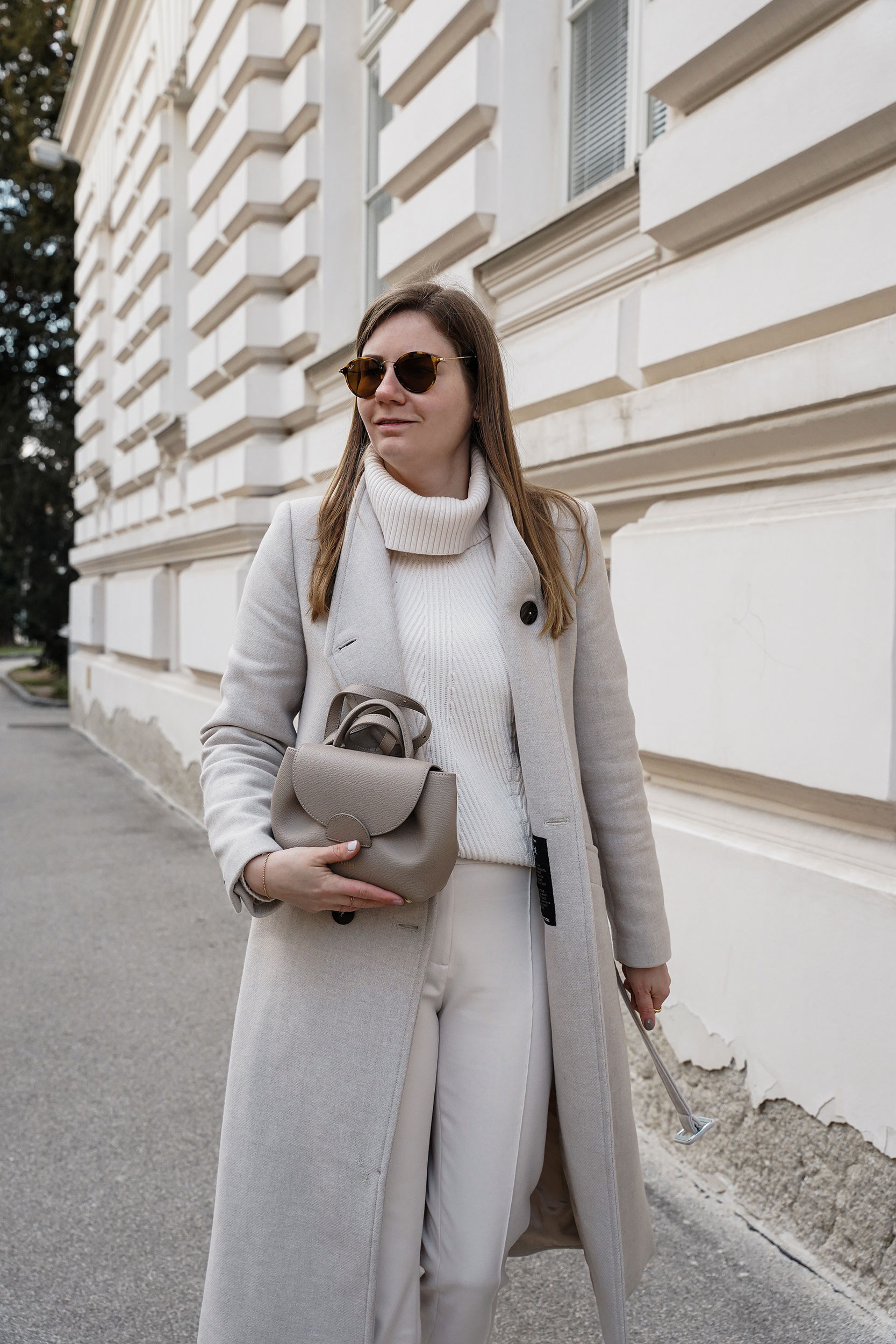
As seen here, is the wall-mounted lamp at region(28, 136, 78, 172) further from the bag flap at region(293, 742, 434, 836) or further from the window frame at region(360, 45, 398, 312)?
the bag flap at region(293, 742, 434, 836)

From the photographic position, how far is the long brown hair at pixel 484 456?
1.85m

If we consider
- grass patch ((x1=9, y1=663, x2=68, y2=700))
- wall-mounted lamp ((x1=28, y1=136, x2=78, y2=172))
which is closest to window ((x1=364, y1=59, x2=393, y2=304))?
wall-mounted lamp ((x1=28, y1=136, x2=78, y2=172))

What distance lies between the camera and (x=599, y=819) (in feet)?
6.43

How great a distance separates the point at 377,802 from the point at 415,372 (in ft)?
2.16

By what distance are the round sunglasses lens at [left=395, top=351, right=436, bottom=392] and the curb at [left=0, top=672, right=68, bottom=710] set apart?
52.2ft

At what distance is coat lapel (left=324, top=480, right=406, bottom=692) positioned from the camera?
1.75m

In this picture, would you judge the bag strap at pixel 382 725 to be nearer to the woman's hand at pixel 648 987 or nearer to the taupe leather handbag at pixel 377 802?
the taupe leather handbag at pixel 377 802

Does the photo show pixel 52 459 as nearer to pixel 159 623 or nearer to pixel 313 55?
pixel 159 623

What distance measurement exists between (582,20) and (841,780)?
120 inches

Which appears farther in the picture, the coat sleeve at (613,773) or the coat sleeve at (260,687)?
the coat sleeve at (613,773)

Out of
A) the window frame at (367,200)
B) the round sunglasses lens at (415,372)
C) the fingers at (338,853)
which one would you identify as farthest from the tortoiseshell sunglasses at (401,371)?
the window frame at (367,200)

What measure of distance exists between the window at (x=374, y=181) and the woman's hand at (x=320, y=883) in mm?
4916

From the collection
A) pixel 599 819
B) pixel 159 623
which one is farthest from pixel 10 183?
pixel 599 819

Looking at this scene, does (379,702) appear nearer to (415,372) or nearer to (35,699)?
(415,372)
